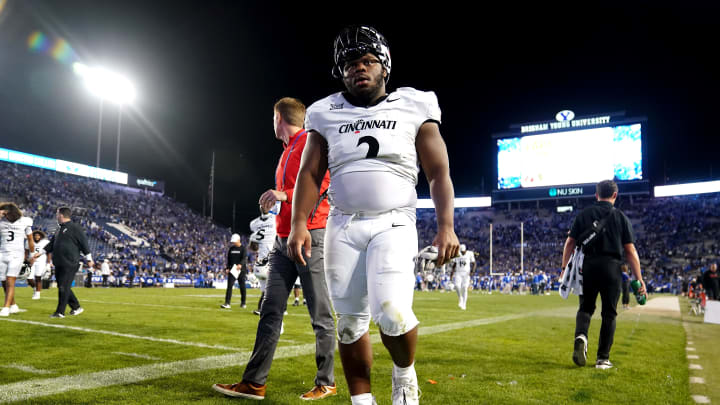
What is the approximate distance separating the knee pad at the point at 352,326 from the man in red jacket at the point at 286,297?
1.21 m

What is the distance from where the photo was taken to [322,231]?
156 inches

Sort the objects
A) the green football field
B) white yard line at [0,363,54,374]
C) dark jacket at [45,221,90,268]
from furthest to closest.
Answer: dark jacket at [45,221,90,268], white yard line at [0,363,54,374], the green football field

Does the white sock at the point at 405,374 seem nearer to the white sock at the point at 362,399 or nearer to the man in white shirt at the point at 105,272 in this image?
the white sock at the point at 362,399

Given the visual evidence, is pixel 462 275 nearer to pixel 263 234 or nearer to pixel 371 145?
pixel 263 234

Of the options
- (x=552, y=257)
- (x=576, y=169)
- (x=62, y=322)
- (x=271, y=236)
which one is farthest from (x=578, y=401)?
(x=552, y=257)

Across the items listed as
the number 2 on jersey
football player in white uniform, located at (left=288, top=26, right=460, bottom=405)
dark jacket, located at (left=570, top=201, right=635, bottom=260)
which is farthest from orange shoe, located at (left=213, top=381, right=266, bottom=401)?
dark jacket, located at (left=570, top=201, right=635, bottom=260)

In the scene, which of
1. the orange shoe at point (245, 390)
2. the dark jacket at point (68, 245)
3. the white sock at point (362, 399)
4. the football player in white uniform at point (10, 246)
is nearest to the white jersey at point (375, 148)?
the white sock at point (362, 399)

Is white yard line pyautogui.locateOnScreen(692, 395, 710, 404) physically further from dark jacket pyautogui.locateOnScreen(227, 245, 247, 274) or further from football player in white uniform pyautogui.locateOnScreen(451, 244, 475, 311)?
dark jacket pyautogui.locateOnScreen(227, 245, 247, 274)

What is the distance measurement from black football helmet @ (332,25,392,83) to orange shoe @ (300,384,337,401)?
2406 millimetres

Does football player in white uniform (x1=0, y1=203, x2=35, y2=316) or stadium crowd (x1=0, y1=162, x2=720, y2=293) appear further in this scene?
stadium crowd (x1=0, y1=162, x2=720, y2=293)

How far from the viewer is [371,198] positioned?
252cm

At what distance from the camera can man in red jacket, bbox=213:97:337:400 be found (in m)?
3.66

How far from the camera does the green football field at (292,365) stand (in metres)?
3.81

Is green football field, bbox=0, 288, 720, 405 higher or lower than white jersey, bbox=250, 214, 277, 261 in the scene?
lower
